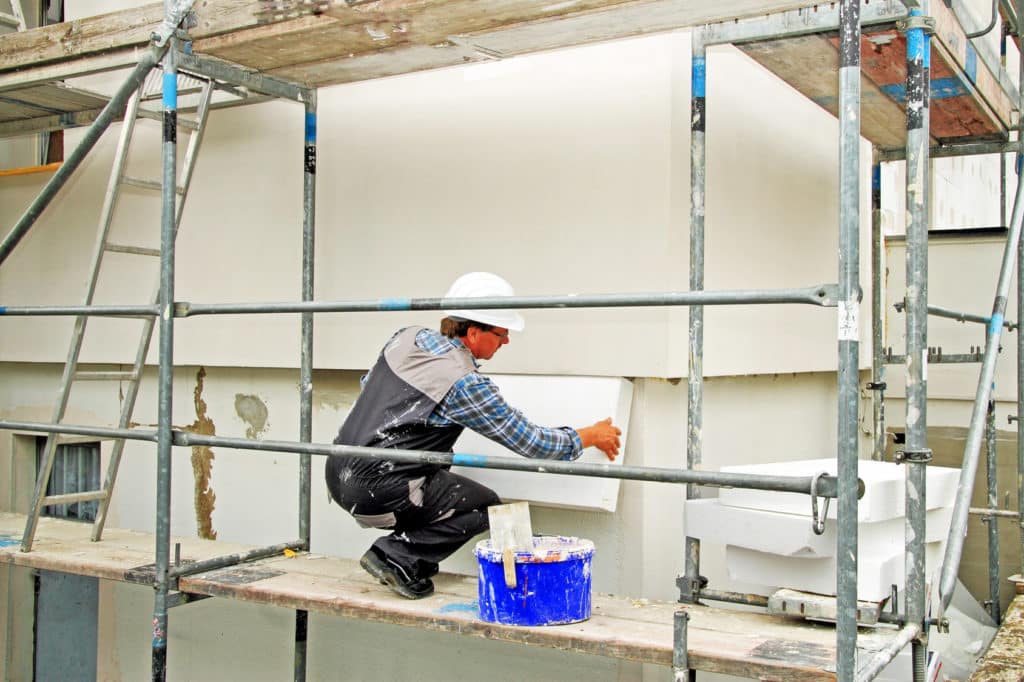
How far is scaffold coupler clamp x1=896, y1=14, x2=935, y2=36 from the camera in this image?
3.28 metres

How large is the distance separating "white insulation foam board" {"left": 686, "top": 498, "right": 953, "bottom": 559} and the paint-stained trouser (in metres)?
0.85

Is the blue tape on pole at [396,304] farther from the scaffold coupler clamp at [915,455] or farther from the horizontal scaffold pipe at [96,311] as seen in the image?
the scaffold coupler clamp at [915,455]

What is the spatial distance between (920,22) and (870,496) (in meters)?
1.55

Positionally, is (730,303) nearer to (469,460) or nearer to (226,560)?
(469,460)

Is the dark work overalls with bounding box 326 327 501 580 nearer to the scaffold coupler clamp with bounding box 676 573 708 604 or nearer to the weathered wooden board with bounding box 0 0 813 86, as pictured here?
the scaffold coupler clamp with bounding box 676 573 708 604

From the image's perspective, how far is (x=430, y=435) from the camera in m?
3.75

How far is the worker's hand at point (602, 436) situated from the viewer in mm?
3822

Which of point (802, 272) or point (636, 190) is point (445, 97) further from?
point (802, 272)

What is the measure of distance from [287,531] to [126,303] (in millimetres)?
1755

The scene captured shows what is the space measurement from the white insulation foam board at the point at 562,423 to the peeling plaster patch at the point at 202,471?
75.5 inches

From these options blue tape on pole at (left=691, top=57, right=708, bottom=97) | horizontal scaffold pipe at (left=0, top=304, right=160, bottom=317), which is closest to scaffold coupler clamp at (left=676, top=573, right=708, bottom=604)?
blue tape on pole at (left=691, top=57, right=708, bottom=97)

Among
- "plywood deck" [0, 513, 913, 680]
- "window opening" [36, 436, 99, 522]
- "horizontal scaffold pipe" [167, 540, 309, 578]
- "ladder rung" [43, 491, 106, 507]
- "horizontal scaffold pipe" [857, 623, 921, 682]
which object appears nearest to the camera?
"horizontal scaffold pipe" [857, 623, 921, 682]

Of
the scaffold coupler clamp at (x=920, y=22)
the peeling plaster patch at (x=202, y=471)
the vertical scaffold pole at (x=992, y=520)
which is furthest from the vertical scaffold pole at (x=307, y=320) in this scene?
the vertical scaffold pole at (x=992, y=520)

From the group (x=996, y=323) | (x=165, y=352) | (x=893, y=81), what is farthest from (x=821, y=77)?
(x=165, y=352)
